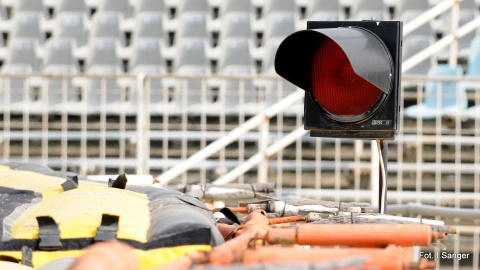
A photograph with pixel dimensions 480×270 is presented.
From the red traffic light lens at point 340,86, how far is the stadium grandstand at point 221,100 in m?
2.68

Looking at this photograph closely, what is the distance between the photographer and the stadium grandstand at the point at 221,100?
7.71 metres

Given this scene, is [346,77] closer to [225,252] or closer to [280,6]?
[225,252]

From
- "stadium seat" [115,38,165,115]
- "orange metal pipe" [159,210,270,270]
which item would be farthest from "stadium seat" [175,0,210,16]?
"orange metal pipe" [159,210,270,270]

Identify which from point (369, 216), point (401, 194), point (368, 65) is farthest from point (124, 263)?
point (401, 194)

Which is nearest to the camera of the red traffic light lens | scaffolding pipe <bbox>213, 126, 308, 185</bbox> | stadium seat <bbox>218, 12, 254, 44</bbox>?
the red traffic light lens

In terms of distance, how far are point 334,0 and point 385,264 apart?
8.23 meters

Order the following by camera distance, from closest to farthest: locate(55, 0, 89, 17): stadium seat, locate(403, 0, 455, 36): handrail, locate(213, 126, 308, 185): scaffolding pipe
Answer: locate(213, 126, 308, 185): scaffolding pipe
locate(403, 0, 455, 36): handrail
locate(55, 0, 89, 17): stadium seat

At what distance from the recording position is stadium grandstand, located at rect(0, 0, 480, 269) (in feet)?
25.3

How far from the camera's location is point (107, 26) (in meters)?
10.4

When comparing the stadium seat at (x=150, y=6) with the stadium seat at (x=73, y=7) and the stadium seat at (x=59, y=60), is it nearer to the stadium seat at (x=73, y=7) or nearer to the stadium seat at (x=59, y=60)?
the stadium seat at (x=73, y=7)

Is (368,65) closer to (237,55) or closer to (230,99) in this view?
(230,99)

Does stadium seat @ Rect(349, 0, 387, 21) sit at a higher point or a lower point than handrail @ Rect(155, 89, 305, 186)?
higher

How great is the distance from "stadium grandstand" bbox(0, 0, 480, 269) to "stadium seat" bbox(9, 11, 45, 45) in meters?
0.01

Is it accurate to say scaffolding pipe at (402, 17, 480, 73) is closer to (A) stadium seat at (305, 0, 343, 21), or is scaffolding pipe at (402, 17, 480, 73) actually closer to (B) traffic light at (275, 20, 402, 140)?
(A) stadium seat at (305, 0, 343, 21)
